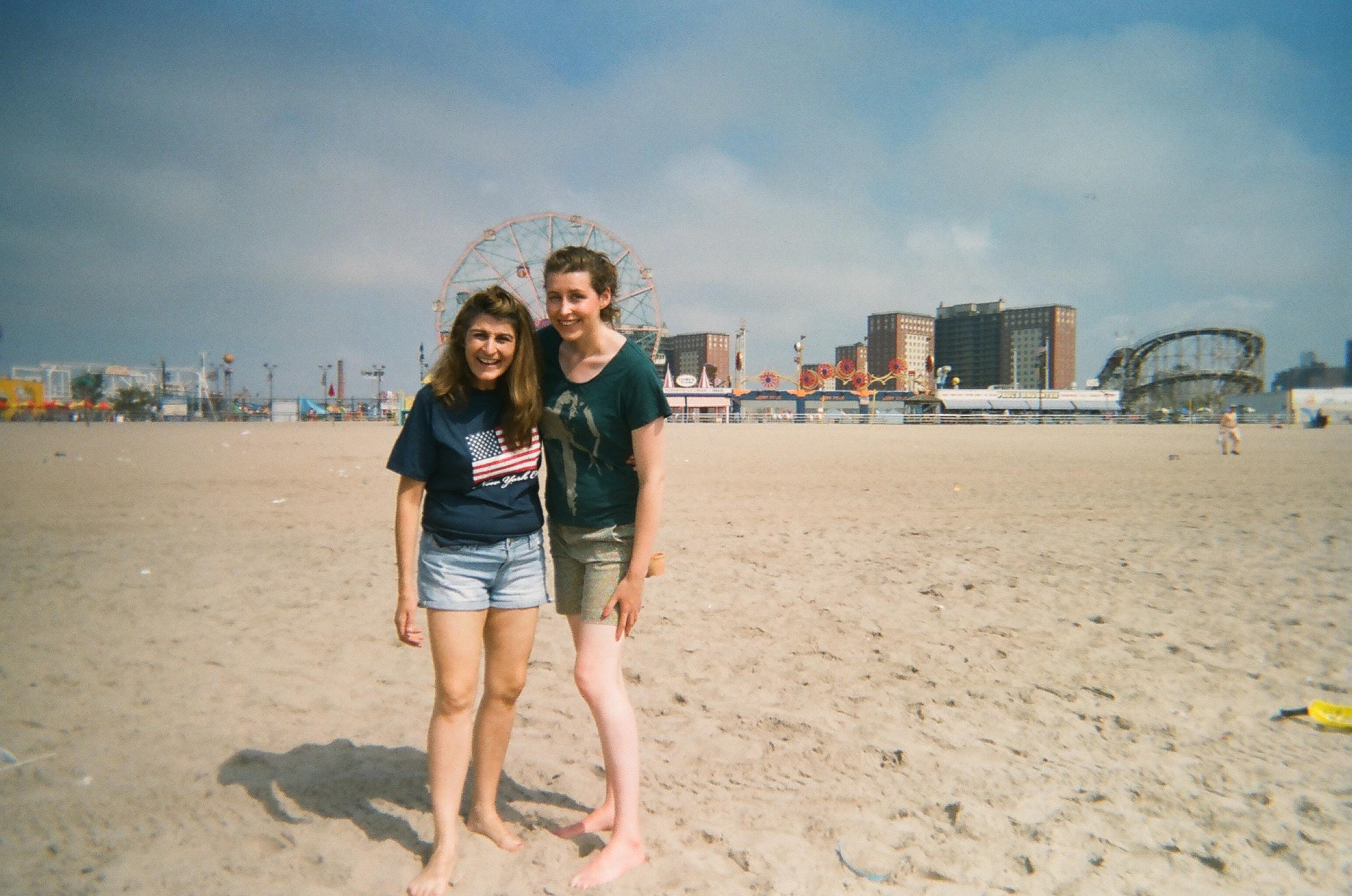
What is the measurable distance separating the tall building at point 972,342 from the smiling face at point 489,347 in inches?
6238

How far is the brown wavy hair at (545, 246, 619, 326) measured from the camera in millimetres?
2184

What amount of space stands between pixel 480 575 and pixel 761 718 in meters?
1.73

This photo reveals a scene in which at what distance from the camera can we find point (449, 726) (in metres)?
2.28

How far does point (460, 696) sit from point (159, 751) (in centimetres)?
165

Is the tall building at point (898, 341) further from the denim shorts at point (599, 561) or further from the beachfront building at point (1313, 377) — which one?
the denim shorts at point (599, 561)

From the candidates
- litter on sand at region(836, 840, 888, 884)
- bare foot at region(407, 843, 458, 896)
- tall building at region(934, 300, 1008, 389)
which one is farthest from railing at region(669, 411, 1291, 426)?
tall building at region(934, 300, 1008, 389)

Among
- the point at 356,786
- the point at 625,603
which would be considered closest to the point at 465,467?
the point at 625,603

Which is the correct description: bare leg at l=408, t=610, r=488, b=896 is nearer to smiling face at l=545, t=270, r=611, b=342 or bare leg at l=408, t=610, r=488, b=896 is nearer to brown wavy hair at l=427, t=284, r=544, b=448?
brown wavy hair at l=427, t=284, r=544, b=448

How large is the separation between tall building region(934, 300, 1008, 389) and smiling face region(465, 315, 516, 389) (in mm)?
158448

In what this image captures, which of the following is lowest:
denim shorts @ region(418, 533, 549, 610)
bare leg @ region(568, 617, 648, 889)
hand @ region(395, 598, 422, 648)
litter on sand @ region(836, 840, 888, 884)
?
litter on sand @ region(836, 840, 888, 884)

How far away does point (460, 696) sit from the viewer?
225 centimetres

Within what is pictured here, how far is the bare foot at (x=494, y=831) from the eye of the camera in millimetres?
2441

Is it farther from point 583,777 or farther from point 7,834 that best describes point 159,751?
point 583,777

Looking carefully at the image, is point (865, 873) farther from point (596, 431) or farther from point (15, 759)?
point (15, 759)
